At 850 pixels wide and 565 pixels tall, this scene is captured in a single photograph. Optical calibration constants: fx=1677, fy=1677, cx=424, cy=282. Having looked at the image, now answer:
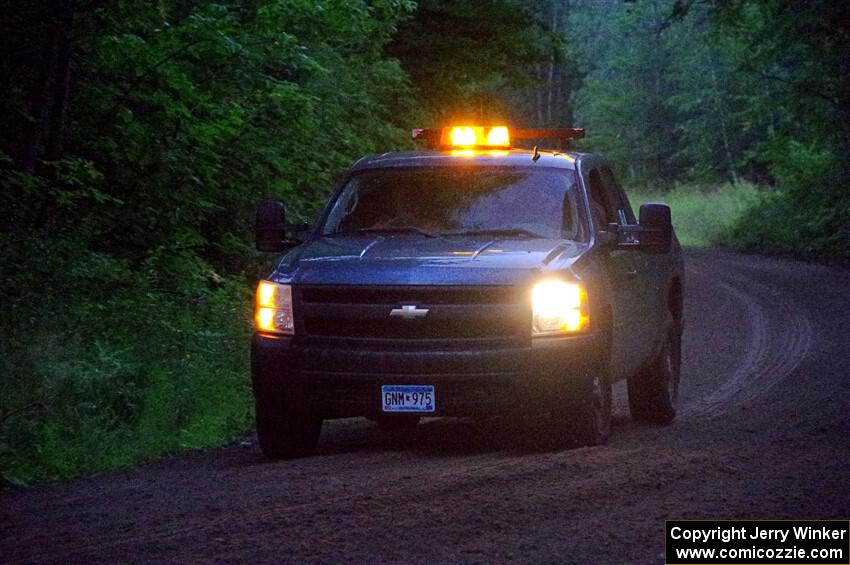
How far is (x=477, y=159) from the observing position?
11.0m

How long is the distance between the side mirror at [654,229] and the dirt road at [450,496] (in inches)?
47.9

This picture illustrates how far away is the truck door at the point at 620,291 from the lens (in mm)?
10445

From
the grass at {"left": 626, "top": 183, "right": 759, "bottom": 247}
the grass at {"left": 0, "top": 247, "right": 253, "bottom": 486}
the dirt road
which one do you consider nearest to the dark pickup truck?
the dirt road

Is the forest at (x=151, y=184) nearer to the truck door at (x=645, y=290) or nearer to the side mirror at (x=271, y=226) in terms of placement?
the side mirror at (x=271, y=226)

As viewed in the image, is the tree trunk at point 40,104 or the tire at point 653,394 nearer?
the tire at point 653,394

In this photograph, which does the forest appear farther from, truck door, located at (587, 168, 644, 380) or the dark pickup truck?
truck door, located at (587, 168, 644, 380)

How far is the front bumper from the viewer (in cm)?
931

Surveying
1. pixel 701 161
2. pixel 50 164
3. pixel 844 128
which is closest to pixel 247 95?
pixel 50 164

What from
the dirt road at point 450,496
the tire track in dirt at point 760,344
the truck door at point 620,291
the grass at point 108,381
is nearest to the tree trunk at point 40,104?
the grass at point 108,381

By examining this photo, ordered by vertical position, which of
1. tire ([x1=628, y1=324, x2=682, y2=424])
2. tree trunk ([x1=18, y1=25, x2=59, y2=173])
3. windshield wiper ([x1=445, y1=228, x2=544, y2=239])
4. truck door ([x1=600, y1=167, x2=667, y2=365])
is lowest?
tire ([x1=628, y1=324, x2=682, y2=424])

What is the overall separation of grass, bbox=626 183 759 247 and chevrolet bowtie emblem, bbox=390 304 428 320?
34532 mm

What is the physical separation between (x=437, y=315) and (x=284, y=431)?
126cm

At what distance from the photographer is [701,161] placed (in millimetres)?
72125

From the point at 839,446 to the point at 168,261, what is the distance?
26.1ft
